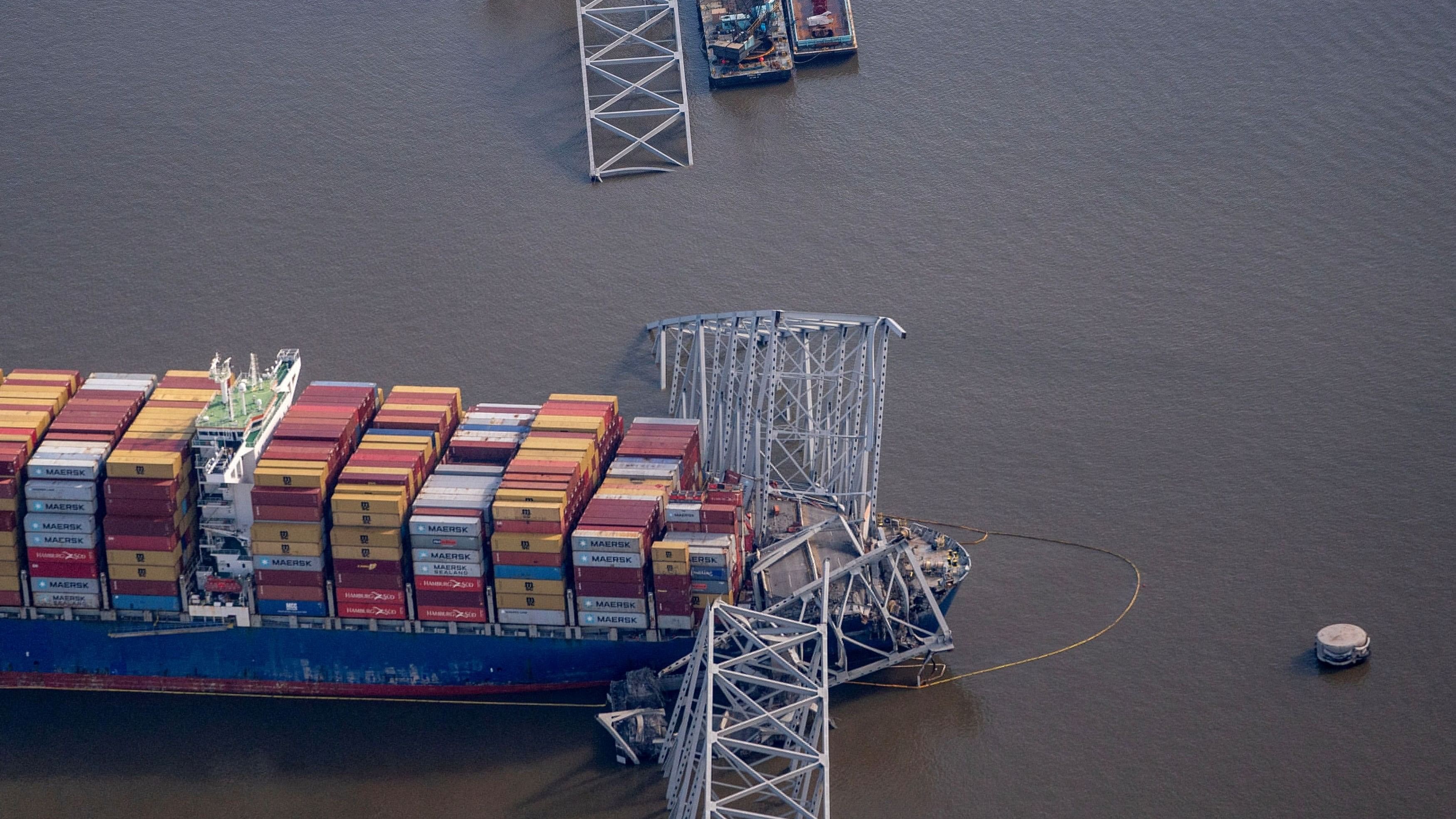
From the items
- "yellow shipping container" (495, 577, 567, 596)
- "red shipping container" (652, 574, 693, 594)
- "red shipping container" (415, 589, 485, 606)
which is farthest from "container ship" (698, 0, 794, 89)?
"red shipping container" (415, 589, 485, 606)

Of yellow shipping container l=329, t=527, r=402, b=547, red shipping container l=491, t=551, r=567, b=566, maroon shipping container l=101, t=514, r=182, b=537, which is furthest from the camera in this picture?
maroon shipping container l=101, t=514, r=182, b=537

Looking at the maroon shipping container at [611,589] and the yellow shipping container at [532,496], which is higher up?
the yellow shipping container at [532,496]

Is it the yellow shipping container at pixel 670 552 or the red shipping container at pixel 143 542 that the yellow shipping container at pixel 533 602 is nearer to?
the yellow shipping container at pixel 670 552

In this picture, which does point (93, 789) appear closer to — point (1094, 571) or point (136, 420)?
point (136, 420)

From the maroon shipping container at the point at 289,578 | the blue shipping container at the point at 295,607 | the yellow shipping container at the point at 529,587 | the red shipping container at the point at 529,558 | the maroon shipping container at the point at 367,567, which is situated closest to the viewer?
the red shipping container at the point at 529,558

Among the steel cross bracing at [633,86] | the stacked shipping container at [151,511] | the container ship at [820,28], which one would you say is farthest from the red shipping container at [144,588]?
the container ship at [820,28]

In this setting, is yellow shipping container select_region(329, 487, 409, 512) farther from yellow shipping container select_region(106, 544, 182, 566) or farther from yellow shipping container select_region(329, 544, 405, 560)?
yellow shipping container select_region(106, 544, 182, 566)
